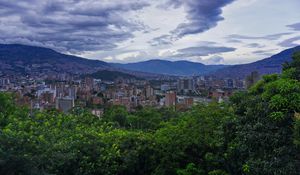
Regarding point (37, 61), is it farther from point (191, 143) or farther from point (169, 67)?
point (191, 143)

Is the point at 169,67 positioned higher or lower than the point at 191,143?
higher

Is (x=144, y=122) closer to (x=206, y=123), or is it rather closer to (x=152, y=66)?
(x=206, y=123)

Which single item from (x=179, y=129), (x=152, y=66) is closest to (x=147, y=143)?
(x=179, y=129)

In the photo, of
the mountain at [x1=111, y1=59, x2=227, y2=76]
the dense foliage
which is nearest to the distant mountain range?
the mountain at [x1=111, y1=59, x2=227, y2=76]

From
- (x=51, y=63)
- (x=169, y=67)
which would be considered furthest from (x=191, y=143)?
(x=169, y=67)

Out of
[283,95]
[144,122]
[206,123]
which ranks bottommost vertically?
[144,122]

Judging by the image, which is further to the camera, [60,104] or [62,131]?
[60,104]
